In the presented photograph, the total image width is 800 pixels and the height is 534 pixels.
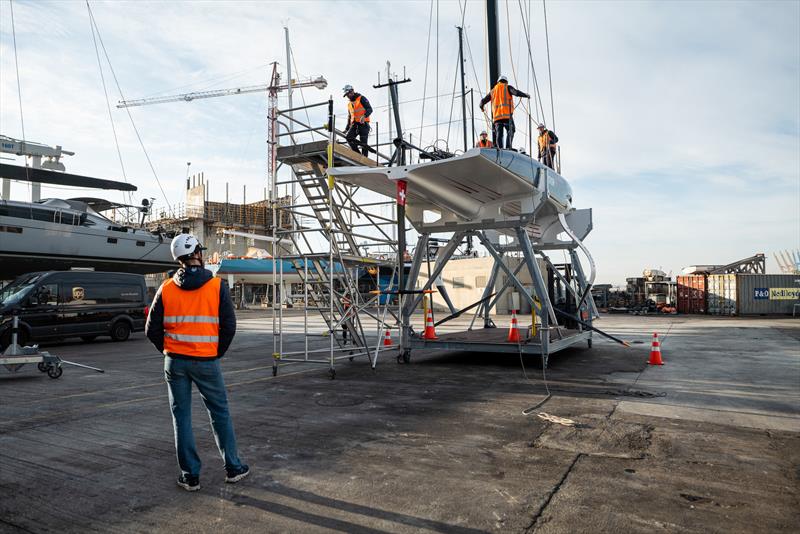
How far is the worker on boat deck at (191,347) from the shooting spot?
12.7ft

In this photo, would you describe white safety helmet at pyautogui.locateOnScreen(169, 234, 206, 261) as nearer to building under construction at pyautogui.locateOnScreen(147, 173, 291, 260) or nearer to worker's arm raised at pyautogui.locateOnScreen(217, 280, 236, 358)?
worker's arm raised at pyautogui.locateOnScreen(217, 280, 236, 358)

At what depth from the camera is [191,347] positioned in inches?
153

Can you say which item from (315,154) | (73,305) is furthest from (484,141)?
(73,305)

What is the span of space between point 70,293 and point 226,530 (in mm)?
14438

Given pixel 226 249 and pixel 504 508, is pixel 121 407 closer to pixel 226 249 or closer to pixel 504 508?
pixel 504 508

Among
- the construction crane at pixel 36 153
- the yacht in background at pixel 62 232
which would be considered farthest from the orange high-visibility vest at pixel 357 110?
the construction crane at pixel 36 153

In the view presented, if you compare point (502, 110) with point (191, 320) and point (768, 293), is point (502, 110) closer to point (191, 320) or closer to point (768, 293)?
point (191, 320)

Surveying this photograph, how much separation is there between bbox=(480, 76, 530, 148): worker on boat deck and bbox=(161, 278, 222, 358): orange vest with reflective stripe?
783 cm

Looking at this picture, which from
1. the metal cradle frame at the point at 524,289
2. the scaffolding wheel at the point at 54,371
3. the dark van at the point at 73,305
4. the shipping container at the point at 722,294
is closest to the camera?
the scaffolding wheel at the point at 54,371

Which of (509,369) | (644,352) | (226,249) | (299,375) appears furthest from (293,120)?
(226,249)

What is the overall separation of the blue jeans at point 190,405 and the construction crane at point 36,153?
23.8m

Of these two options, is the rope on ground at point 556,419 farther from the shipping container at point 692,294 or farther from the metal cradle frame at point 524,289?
the shipping container at point 692,294

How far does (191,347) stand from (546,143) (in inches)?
434

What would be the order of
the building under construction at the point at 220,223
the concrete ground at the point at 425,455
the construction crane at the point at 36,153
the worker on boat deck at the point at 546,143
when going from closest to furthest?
the concrete ground at the point at 425,455 → the worker on boat deck at the point at 546,143 → the construction crane at the point at 36,153 → the building under construction at the point at 220,223
